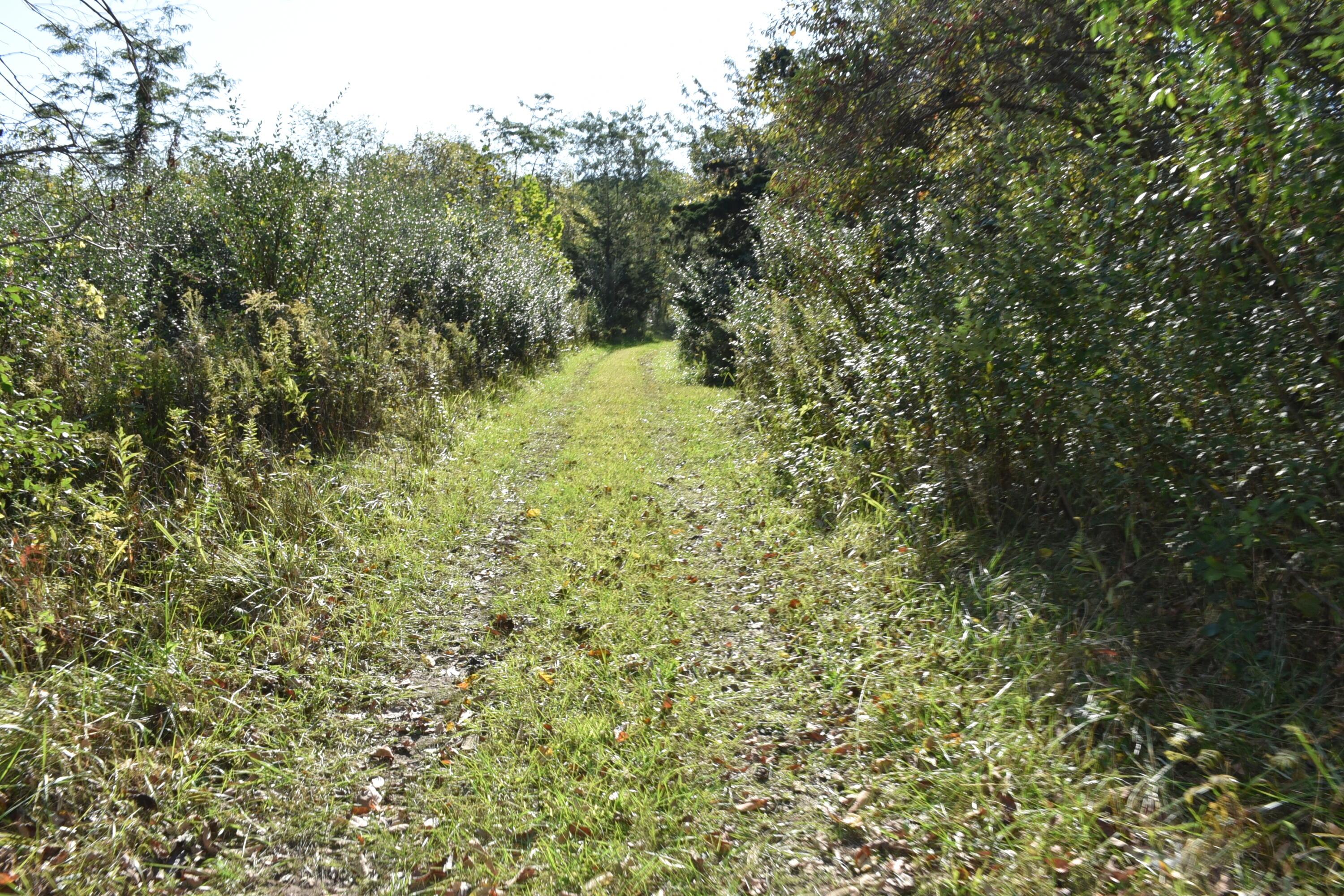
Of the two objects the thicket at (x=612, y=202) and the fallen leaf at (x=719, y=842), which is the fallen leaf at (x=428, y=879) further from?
the thicket at (x=612, y=202)

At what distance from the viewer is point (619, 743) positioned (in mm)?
3814

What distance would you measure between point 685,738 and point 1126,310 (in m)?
3.32

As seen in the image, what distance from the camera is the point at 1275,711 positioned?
3059 millimetres

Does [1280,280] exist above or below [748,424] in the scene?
above

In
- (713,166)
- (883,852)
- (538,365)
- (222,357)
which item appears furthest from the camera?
(713,166)

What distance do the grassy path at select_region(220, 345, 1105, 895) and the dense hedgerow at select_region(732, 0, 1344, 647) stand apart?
38.2 inches

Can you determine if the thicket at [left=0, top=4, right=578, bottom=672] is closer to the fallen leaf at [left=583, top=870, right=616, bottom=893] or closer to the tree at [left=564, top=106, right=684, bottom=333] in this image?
the fallen leaf at [left=583, top=870, right=616, bottom=893]

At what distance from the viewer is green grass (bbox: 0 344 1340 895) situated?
9.55 ft

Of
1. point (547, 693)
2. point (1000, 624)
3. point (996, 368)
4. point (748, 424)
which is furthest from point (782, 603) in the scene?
point (748, 424)

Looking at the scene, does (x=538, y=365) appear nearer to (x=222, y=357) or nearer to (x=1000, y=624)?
(x=222, y=357)

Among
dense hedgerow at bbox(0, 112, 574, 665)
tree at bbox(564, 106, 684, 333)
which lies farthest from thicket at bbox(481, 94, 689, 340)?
dense hedgerow at bbox(0, 112, 574, 665)

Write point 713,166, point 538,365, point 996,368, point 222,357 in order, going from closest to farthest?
point 996,368, point 222,357, point 538,365, point 713,166

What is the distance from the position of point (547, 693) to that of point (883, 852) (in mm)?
2053

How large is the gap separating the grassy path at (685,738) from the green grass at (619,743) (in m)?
0.02
